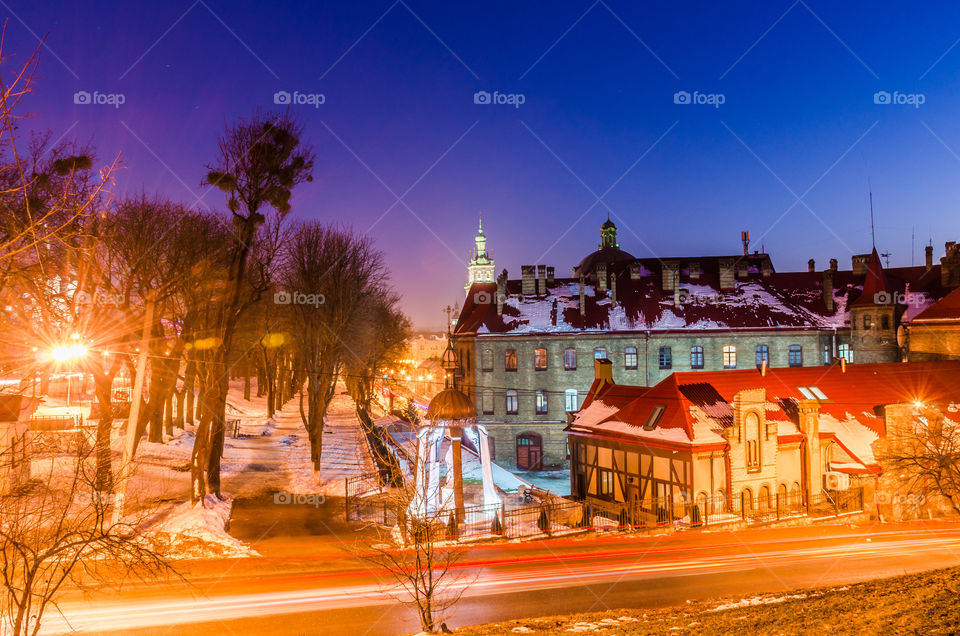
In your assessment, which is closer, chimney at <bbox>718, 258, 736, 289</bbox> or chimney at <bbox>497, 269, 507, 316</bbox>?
chimney at <bbox>497, 269, 507, 316</bbox>

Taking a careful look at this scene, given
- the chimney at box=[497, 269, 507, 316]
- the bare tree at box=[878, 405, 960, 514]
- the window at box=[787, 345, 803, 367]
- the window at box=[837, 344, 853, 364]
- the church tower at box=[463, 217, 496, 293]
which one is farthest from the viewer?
the church tower at box=[463, 217, 496, 293]

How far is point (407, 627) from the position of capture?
14.5 m

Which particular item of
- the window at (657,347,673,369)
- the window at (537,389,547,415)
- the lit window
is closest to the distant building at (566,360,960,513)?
the window at (537,389,547,415)

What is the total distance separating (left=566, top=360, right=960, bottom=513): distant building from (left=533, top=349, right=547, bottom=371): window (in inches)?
500

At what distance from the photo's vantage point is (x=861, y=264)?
52.2 metres

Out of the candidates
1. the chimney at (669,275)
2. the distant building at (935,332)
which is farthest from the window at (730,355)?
the distant building at (935,332)

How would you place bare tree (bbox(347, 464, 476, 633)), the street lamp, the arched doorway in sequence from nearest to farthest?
bare tree (bbox(347, 464, 476, 633)) < the street lamp < the arched doorway

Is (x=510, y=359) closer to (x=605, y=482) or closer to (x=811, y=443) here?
(x=605, y=482)

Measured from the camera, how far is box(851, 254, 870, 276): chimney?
171 ft

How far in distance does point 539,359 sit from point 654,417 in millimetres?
18475

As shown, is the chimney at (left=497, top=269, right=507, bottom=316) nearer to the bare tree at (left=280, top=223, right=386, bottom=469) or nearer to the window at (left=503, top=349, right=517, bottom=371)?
the window at (left=503, top=349, right=517, bottom=371)

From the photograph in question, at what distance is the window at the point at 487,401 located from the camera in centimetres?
4706

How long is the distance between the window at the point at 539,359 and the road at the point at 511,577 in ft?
77.3

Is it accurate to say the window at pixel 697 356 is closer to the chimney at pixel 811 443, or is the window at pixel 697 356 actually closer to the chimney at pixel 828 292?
the chimney at pixel 828 292
